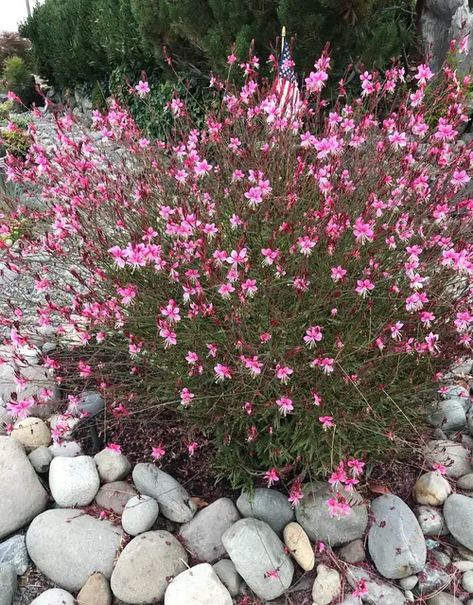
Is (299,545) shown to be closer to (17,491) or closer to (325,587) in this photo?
(325,587)

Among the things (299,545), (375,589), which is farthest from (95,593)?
(375,589)

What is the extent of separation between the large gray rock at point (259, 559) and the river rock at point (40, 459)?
0.97m

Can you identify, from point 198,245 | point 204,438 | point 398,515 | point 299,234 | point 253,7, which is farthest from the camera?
point 253,7

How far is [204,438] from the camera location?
2842 millimetres

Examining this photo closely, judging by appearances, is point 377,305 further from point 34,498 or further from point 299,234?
point 34,498

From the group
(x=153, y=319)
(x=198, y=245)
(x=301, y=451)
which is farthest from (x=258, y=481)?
(x=198, y=245)

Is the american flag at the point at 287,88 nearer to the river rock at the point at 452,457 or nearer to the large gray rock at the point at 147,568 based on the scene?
the river rock at the point at 452,457

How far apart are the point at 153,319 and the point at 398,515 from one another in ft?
4.61

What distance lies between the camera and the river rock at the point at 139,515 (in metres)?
2.47

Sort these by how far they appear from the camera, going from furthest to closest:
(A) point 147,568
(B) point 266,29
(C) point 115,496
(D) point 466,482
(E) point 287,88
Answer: (B) point 266,29, (E) point 287,88, (D) point 466,482, (C) point 115,496, (A) point 147,568

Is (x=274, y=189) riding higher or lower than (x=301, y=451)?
higher

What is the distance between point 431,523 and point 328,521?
18.8 inches

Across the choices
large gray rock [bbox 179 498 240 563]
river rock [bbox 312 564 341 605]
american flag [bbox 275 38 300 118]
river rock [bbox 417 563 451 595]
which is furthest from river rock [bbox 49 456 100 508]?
american flag [bbox 275 38 300 118]

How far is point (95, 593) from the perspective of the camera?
2.29m
